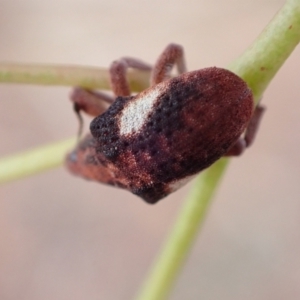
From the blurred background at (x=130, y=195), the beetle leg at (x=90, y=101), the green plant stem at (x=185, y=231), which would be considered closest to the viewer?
the green plant stem at (x=185, y=231)

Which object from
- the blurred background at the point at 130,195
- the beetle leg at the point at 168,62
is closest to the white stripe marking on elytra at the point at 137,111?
the beetle leg at the point at 168,62

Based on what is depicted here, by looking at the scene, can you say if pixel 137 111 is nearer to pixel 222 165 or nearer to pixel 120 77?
pixel 120 77

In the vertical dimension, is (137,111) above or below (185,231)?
above

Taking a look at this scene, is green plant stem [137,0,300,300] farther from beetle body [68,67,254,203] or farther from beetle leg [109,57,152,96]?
beetle leg [109,57,152,96]

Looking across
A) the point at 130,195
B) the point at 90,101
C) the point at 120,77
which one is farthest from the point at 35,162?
the point at 130,195

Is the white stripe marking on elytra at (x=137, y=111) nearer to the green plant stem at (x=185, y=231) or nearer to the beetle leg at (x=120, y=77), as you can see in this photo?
the beetle leg at (x=120, y=77)

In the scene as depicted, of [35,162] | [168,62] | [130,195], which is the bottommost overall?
[130,195]

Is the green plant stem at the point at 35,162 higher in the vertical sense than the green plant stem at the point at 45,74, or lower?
lower

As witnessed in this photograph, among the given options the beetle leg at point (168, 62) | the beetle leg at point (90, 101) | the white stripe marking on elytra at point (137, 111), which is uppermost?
the beetle leg at point (168, 62)
